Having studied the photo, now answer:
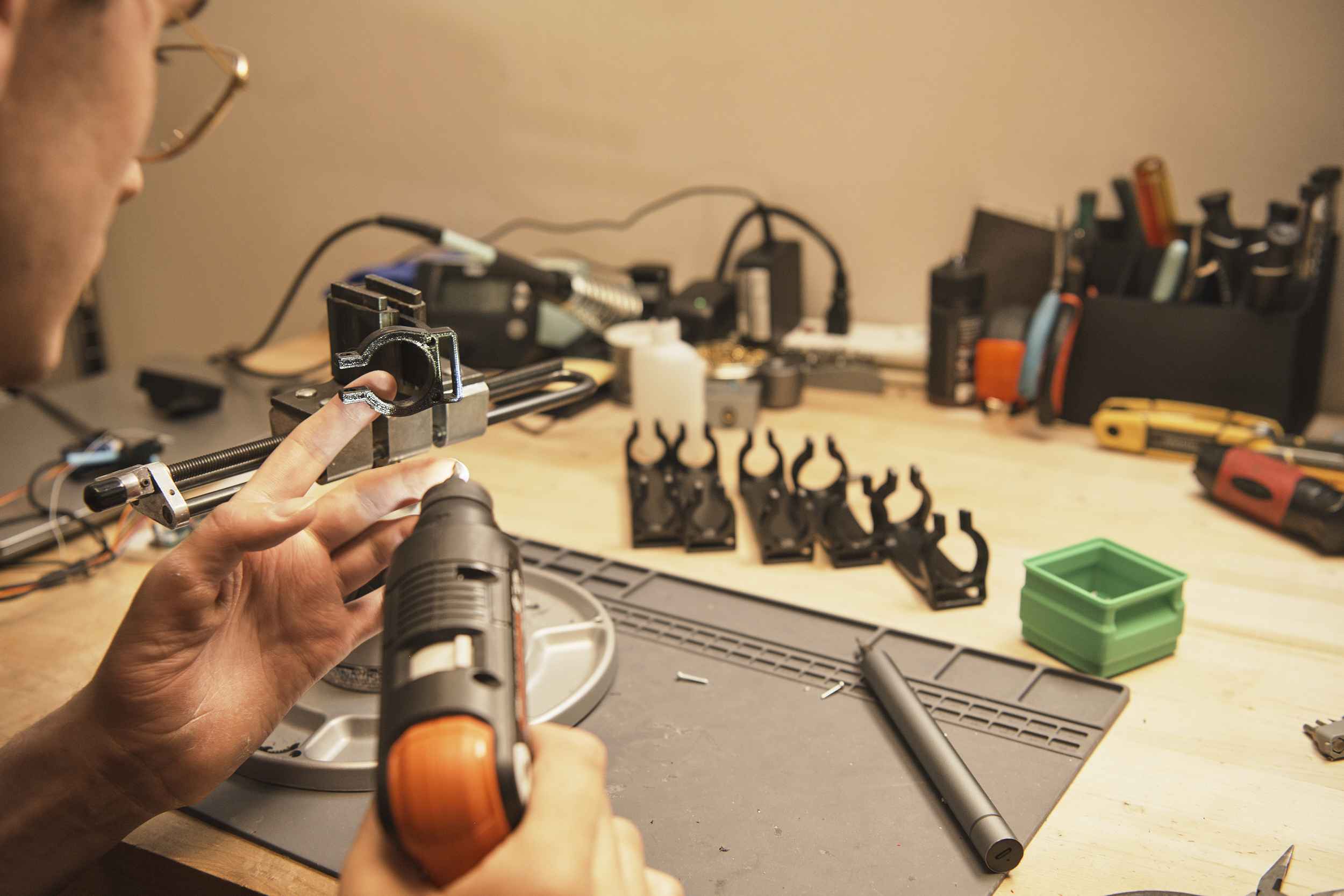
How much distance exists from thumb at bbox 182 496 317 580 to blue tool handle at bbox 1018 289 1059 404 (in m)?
0.97

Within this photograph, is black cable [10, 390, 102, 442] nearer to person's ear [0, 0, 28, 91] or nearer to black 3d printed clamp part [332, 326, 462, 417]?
black 3d printed clamp part [332, 326, 462, 417]

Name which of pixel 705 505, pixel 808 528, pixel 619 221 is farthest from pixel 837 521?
pixel 619 221

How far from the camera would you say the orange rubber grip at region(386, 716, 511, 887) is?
44 cm

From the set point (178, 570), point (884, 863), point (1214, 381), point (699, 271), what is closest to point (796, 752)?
point (884, 863)

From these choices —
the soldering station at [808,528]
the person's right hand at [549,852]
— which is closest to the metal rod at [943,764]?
the soldering station at [808,528]

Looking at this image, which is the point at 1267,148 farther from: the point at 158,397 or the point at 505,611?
the point at 158,397

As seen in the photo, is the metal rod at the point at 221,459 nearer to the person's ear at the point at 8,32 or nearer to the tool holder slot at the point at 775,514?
the person's ear at the point at 8,32

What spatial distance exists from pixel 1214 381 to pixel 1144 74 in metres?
0.44

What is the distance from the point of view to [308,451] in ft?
2.13

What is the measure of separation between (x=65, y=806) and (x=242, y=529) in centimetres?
26

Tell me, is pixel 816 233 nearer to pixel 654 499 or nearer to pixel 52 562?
pixel 654 499

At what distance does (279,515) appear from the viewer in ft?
2.02

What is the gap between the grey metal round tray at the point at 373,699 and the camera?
724 mm

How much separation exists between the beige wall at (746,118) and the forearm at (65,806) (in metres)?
1.28
